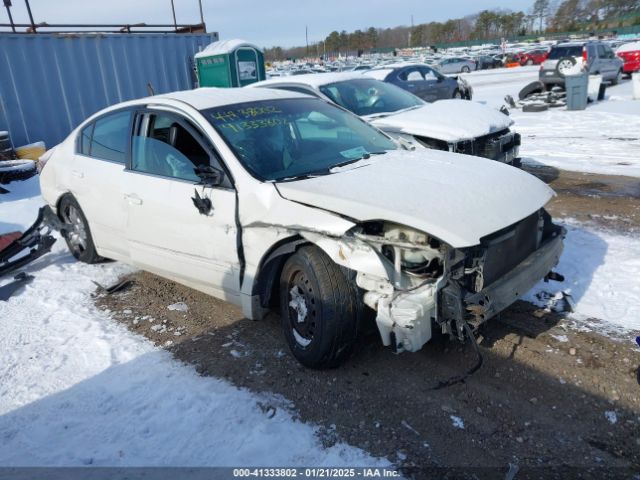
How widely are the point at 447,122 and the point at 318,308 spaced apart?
14.1 ft

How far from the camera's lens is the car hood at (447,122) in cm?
635

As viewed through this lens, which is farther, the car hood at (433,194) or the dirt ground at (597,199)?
the dirt ground at (597,199)

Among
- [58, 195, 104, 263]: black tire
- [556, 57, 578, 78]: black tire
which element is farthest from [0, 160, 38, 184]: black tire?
[556, 57, 578, 78]: black tire

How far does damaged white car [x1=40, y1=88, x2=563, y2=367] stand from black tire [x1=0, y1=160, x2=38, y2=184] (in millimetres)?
5078

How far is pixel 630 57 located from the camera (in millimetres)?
21344

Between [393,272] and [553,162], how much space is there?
696cm

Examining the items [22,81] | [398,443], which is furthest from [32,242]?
[22,81]

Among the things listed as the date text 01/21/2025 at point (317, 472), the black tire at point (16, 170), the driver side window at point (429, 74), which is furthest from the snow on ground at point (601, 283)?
the driver side window at point (429, 74)

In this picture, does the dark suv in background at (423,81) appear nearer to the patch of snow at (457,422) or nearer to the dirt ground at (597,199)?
the dirt ground at (597,199)

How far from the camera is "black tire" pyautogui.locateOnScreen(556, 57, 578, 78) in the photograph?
1589cm

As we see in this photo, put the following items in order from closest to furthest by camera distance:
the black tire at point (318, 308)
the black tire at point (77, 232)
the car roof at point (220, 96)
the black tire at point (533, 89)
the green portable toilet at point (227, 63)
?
the black tire at point (318, 308), the car roof at point (220, 96), the black tire at point (77, 232), the green portable toilet at point (227, 63), the black tire at point (533, 89)

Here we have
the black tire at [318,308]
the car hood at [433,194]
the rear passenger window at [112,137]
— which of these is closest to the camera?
the car hood at [433,194]

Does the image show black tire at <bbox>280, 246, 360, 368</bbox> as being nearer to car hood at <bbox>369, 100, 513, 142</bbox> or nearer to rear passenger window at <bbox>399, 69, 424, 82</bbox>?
car hood at <bbox>369, 100, 513, 142</bbox>

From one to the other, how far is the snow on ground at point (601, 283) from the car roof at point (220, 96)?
2.75 meters
